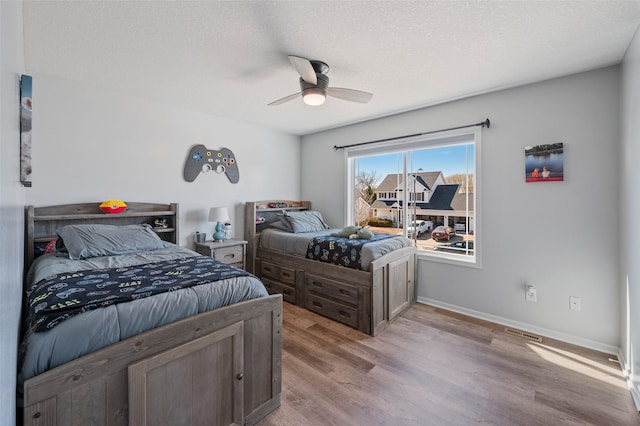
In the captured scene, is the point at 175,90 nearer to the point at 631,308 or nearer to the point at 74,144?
the point at 74,144

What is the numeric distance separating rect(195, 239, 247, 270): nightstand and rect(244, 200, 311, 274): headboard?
311 millimetres

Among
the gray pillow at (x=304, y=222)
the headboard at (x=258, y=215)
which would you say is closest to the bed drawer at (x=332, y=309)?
the gray pillow at (x=304, y=222)

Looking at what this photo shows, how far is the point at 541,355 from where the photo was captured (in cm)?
231

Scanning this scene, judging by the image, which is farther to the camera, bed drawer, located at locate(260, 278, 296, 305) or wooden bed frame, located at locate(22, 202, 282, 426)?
bed drawer, located at locate(260, 278, 296, 305)

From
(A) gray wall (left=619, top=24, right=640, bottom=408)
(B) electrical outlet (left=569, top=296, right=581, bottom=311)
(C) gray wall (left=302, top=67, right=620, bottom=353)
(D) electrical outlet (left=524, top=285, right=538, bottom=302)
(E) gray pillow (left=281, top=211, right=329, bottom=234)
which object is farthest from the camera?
(E) gray pillow (left=281, top=211, right=329, bottom=234)

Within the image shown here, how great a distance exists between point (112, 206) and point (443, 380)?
3.34m

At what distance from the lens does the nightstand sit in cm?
329

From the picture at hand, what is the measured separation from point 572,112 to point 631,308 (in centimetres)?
166

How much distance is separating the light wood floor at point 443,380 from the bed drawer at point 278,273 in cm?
71

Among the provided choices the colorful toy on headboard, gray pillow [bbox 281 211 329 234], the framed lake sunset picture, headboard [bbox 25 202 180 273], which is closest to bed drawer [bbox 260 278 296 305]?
gray pillow [bbox 281 211 329 234]

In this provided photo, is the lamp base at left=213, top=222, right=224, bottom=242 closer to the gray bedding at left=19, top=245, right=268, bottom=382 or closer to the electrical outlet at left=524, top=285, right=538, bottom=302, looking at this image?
the gray bedding at left=19, top=245, right=268, bottom=382

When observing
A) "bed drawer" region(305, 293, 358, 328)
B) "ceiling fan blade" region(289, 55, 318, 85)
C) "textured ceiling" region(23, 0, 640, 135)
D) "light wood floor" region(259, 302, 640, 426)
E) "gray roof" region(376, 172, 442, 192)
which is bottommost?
"light wood floor" region(259, 302, 640, 426)

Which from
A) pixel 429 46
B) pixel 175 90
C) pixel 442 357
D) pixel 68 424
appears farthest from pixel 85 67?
pixel 442 357

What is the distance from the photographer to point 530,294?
2.70 m
